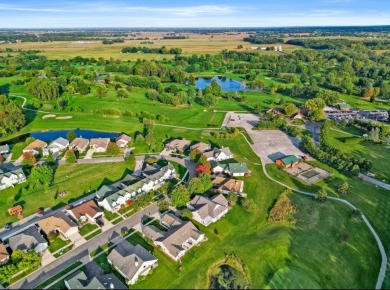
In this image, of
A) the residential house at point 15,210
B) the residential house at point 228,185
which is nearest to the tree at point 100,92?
the residential house at point 15,210

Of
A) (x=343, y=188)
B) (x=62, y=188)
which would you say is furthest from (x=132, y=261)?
(x=343, y=188)

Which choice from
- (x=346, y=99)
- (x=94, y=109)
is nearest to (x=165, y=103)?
(x=94, y=109)

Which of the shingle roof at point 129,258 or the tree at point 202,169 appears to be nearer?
the shingle roof at point 129,258

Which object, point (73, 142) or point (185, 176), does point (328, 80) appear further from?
point (73, 142)

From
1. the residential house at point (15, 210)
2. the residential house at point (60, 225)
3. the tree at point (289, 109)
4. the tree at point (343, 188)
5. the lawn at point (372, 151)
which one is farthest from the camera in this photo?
the tree at point (289, 109)

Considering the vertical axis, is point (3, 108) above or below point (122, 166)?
above

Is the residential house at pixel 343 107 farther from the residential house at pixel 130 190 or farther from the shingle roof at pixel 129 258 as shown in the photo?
the shingle roof at pixel 129 258
